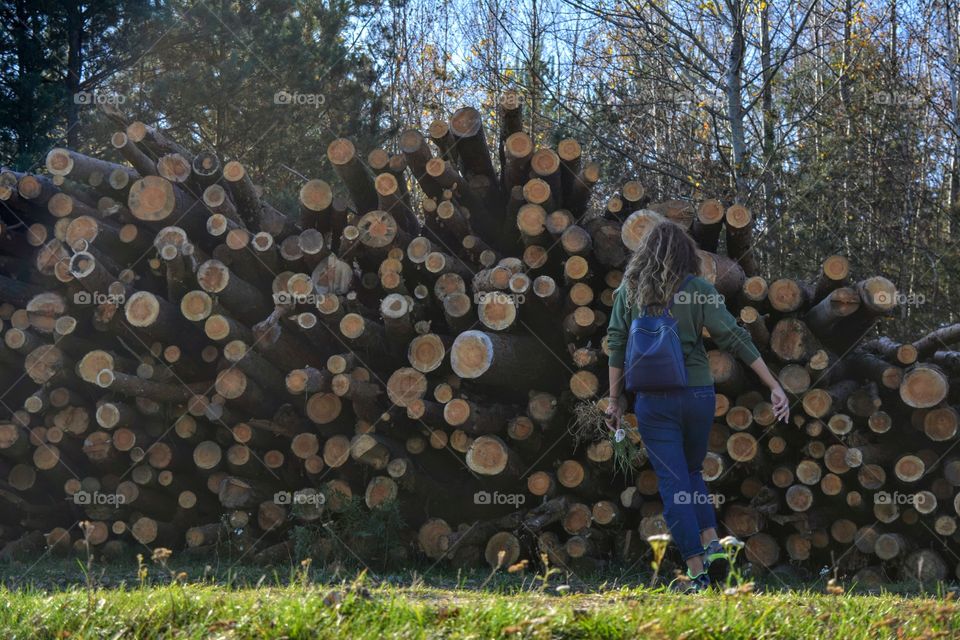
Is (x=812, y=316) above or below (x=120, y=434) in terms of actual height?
above

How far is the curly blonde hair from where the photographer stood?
4.97 meters

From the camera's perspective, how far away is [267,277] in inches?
263

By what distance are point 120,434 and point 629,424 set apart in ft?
11.0

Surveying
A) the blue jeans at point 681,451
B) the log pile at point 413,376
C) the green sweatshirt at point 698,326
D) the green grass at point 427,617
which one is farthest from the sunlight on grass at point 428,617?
the log pile at point 413,376

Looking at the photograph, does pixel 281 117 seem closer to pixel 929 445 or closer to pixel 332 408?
pixel 332 408

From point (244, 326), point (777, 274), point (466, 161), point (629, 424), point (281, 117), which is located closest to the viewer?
point (629, 424)

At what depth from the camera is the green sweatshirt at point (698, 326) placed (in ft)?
16.5

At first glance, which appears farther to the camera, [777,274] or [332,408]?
[777,274]

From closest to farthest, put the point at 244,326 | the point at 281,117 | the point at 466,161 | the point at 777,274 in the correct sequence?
the point at 244,326 → the point at 466,161 → the point at 777,274 → the point at 281,117

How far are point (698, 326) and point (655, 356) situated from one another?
0.40 m

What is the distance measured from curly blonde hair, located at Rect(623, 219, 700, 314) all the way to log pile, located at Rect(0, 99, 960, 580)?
1.06m

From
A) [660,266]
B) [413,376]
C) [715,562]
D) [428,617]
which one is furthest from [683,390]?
[428,617]

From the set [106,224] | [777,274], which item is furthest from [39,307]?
[777,274]

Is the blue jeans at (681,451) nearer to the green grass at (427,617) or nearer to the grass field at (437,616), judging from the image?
the grass field at (437,616)
